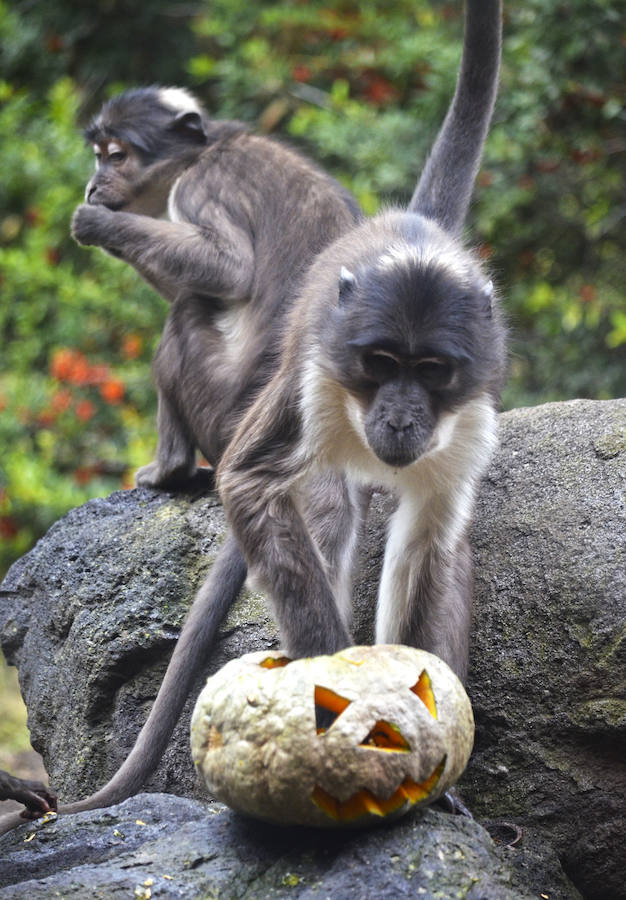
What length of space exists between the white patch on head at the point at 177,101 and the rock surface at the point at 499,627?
1888 mm

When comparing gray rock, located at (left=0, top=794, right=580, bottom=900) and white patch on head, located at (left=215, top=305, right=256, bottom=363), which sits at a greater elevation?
white patch on head, located at (left=215, top=305, right=256, bottom=363)

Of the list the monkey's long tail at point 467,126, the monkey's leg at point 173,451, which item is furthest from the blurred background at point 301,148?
the monkey's leg at point 173,451

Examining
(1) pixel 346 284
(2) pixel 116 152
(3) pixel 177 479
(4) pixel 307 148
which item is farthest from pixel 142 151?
(4) pixel 307 148

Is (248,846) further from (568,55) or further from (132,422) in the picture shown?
(132,422)

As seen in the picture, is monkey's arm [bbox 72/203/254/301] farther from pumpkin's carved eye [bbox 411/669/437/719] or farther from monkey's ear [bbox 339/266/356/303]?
pumpkin's carved eye [bbox 411/669/437/719]

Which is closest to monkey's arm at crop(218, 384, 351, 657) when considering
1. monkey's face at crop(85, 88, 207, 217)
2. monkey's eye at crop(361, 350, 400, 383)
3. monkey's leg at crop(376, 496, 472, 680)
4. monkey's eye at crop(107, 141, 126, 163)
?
monkey's eye at crop(361, 350, 400, 383)

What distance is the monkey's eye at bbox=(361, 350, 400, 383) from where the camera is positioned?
3180mm

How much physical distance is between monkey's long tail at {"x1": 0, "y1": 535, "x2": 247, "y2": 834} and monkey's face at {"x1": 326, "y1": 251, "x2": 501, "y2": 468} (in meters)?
1.02

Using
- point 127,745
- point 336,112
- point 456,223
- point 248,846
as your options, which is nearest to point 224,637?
point 127,745

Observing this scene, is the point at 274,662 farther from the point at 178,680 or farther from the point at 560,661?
the point at 560,661

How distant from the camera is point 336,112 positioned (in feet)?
28.7

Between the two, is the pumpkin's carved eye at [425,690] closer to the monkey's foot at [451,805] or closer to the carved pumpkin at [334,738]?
the carved pumpkin at [334,738]

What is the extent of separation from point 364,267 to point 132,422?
544 centimetres

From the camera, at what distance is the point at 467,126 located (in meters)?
4.52
